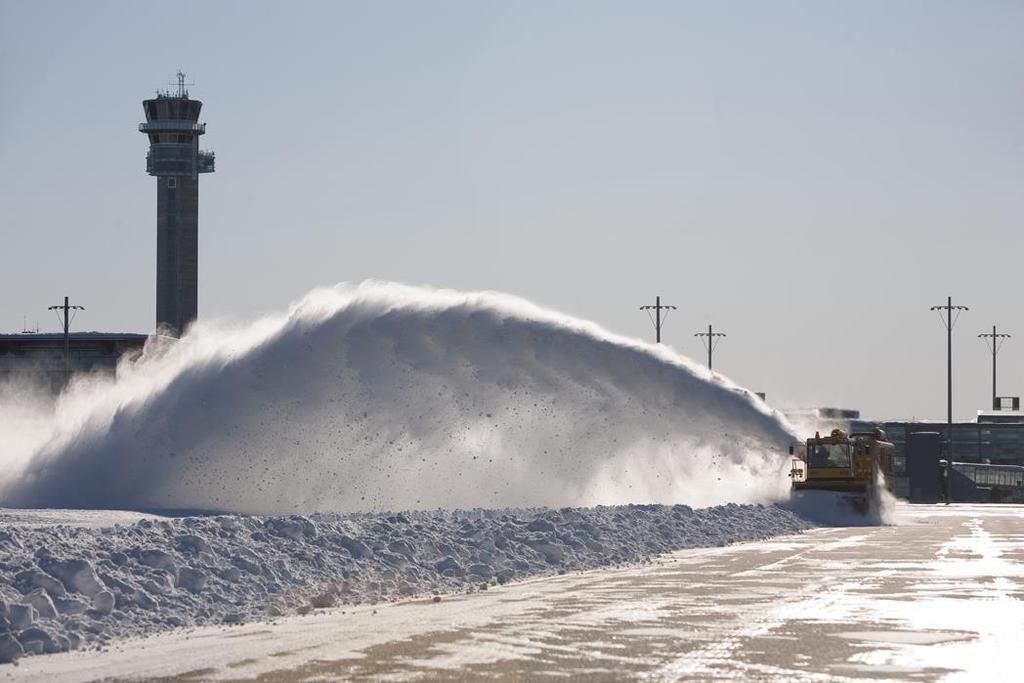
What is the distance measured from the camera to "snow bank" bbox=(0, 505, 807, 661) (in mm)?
15133

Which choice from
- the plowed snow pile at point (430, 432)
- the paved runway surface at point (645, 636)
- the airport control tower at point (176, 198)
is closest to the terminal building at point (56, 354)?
the airport control tower at point (176, 198)

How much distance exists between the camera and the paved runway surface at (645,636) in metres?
12.7

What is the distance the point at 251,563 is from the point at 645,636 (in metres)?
5.56

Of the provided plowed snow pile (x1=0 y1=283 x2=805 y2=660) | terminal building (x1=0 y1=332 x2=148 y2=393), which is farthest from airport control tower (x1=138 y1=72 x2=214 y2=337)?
plowed snow pile (x1=0 y1=283 x2=805 y2=660)

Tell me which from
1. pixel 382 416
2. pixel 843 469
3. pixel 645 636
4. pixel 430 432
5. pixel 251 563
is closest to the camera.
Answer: pixel 645 636

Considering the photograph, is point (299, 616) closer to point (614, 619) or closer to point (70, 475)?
point (614, 619)

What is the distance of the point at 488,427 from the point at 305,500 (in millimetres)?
5563

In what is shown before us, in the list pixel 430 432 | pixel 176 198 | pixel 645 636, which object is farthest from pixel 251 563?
pixel 176 198

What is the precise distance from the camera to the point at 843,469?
4481cm

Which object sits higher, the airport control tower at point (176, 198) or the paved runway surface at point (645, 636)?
the airport control tower at point (176, 198)

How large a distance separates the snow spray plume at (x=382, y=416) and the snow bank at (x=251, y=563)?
8.23 m

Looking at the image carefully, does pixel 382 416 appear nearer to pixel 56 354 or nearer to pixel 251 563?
pixel 251 563

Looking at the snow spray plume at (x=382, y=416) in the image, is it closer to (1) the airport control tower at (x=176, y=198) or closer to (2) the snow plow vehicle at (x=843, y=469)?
(2) the snow plow vehicle at (x=843, y=469)

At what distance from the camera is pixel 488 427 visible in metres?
37.9
